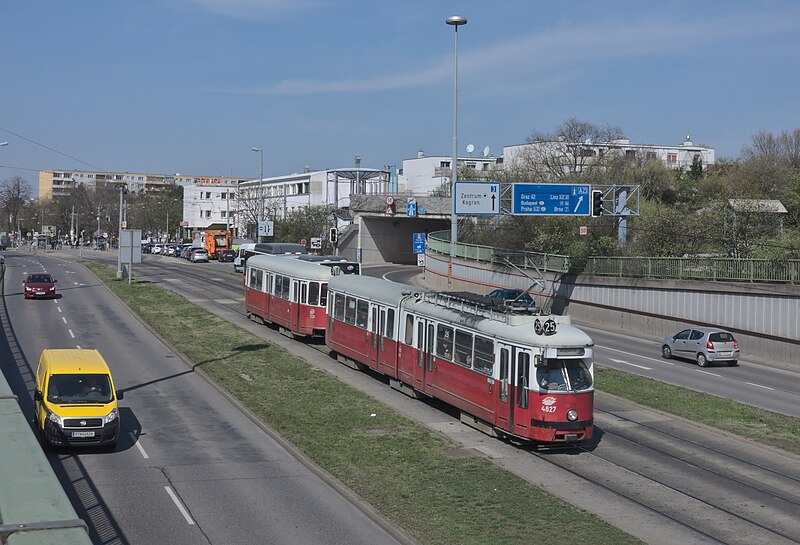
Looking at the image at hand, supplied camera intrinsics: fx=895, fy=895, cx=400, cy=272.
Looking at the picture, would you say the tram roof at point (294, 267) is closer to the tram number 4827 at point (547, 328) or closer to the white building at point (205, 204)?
the tram number 4827 at point (547, 328)

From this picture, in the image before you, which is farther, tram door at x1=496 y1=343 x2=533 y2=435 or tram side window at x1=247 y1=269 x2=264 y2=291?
tram side window at x1=247 y1=269 x2=264 y2=291

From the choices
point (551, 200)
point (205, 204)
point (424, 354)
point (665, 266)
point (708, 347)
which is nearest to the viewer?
point (424, 354)

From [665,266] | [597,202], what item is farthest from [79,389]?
[665,266]

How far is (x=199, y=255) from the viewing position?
99.2 metres

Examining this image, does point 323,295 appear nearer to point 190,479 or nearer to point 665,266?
point 190,479

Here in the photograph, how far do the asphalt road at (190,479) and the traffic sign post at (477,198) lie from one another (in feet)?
67.7

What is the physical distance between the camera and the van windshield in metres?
18.8

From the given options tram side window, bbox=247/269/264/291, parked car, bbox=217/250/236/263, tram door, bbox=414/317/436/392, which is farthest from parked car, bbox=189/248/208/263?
tram door, bbox=414/317/436/392

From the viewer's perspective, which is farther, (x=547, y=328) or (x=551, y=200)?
(x=551, y=200)

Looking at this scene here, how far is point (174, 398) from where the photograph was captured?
81.8 feet

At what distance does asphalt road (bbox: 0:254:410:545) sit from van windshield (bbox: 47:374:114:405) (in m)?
1.09

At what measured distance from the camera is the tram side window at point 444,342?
886 inches

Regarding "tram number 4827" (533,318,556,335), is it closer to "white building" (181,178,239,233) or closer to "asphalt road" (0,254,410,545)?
"asphalt road" (0,254,410,545)

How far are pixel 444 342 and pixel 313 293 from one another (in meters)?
12.3
